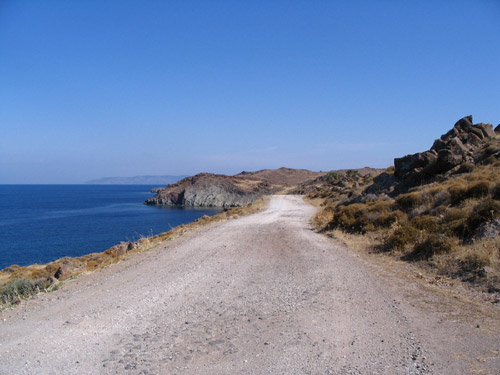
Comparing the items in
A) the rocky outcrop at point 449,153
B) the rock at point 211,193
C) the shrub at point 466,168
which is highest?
the rocky outcrop at point 449,153

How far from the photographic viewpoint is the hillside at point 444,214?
27.3ft

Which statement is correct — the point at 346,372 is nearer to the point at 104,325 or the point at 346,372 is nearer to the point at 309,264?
the point at 104,325

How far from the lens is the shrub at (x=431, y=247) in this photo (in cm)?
916

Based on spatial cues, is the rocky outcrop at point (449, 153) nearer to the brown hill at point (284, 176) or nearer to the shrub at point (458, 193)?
the shrub at point (458, 193)

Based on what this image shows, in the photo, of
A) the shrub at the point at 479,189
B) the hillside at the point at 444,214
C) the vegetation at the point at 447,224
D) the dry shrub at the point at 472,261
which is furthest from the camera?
the shrub at the point at 479,189

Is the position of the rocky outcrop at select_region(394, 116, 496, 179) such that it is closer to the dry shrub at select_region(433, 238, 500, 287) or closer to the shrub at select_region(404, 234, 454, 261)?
the shrub at select_region(404, 234, 454, 261)

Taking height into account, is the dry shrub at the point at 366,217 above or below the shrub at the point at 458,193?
below

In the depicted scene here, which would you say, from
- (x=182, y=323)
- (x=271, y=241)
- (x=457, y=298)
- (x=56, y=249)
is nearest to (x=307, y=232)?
(x=271, y=241)

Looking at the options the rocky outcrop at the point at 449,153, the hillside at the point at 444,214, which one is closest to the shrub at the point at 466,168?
the hillside at the point at 444,214

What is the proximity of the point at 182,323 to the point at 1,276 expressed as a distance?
59.7 feet

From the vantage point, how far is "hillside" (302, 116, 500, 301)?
8312mm

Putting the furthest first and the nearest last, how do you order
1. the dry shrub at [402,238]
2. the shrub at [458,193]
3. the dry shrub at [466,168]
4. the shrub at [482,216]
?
the dry shrub at [466,168]
the shrub at [458,193]
the dry shrub at [402,238]
the shrub at [482,216]

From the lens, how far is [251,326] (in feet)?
18.2

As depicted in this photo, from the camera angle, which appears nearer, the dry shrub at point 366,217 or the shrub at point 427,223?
the shrub at point 427,223
